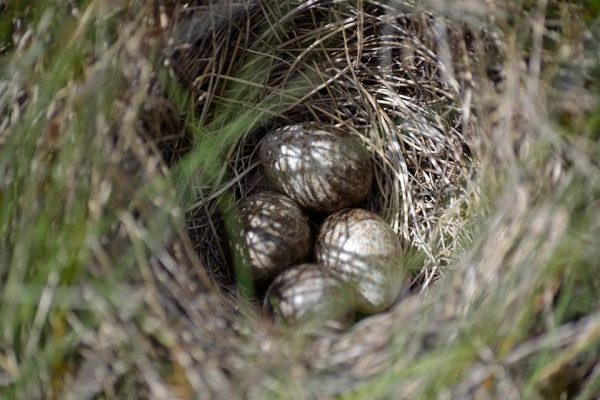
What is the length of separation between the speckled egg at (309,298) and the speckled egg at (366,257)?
79 millimetres

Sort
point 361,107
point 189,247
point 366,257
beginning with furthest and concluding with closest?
point 361,107, point 366,257, point 189,247

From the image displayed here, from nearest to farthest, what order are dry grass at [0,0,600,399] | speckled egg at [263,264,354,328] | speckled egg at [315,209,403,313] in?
dry grass at [0,0,600,399], speckled egg at [263,264,354,328], speckled egg at [315,209,403,313]

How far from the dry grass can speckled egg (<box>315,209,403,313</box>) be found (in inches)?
4.5

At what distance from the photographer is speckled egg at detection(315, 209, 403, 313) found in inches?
66.5

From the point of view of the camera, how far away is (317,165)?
1.78 meters

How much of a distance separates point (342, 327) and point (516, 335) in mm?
394

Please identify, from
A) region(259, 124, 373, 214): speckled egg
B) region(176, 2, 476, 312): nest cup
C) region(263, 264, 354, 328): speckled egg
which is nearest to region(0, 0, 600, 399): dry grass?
region(263, 264, 354, 328): speckled egg

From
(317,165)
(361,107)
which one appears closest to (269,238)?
(317,165)

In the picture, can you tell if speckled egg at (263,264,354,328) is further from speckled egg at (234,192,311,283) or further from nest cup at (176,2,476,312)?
nest cup at (176,2,476,312)

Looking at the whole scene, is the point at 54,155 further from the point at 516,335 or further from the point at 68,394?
the point at 516,335

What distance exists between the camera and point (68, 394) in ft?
4.33

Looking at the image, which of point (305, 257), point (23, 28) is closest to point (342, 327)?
point (305, 257)

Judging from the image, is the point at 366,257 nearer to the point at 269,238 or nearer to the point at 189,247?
the point at 269,238

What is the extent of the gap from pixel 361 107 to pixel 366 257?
16.0 inches
